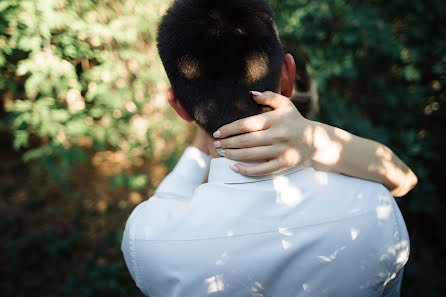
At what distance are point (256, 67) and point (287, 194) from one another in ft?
1.95

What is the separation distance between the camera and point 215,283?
3.68 feet

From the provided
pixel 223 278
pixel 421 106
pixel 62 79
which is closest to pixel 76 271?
pixel 62 79

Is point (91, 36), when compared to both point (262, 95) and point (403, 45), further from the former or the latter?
point (403, 45)

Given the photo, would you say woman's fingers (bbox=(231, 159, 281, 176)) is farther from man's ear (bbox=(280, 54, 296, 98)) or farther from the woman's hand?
man's ear (bbox=(280, 54, 296, 98))

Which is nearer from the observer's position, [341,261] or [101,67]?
[341,261]

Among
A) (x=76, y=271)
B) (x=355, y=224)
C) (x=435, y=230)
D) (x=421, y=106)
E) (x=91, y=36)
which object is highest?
(x=91, y=36)

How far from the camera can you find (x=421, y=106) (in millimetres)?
3277

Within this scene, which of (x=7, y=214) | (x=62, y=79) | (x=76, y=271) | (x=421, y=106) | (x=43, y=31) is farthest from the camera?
(x=7, y=214)

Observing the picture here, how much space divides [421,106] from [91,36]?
3.72 m

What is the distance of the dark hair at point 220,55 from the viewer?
1.22 metres

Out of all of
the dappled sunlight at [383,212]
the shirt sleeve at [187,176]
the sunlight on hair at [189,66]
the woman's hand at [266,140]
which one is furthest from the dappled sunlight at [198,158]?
the dappled sunlight at [383,212]

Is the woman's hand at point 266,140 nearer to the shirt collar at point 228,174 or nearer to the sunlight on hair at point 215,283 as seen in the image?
the shirt collar at point 228,174

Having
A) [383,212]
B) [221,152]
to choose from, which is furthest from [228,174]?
[383,212]

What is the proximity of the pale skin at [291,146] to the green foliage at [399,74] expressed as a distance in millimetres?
1574
